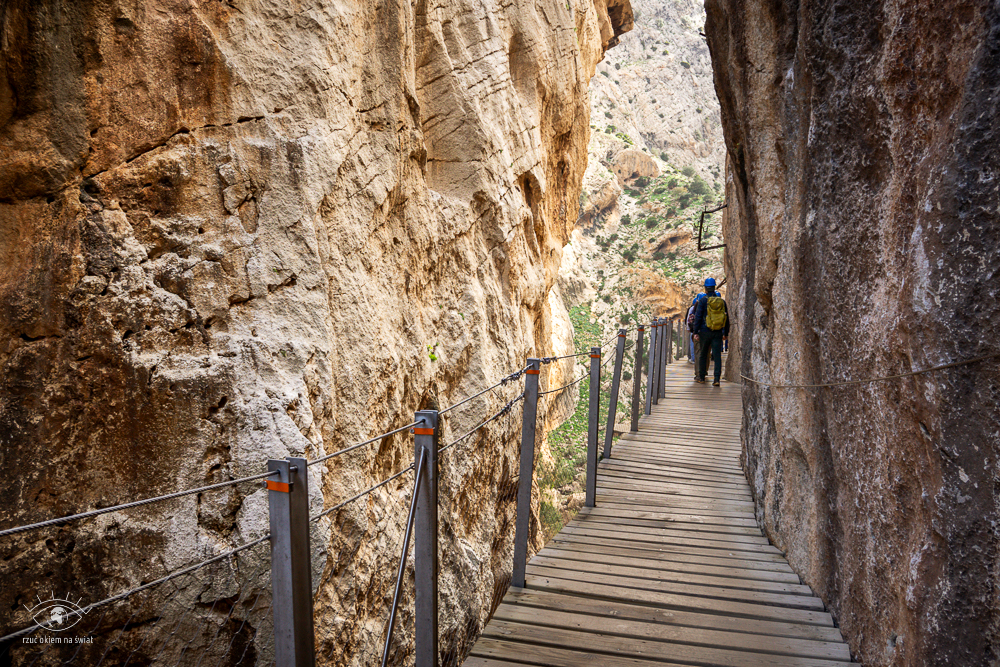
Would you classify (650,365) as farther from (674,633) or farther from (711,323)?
(674,633)

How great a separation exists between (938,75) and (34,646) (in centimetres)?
478

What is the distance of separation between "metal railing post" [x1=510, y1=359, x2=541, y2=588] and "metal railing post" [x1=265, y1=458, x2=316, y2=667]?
214cm

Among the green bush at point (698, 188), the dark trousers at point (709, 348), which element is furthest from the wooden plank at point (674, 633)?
the green bush at point (698, 188)

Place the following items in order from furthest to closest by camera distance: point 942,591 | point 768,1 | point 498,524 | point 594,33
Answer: point 594,33
point 498,524
point 768,1
point 942,591

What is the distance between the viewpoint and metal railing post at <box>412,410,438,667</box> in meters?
2.51

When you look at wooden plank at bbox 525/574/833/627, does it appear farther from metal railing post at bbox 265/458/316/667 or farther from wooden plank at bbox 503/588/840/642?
metal railing post at bbox 265/458/316/667

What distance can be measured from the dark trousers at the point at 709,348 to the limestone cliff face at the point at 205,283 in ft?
21.3

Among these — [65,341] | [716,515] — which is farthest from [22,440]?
[716,515]

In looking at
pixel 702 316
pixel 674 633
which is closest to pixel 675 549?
pixel 674 633

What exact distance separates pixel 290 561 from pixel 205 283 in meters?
2.57

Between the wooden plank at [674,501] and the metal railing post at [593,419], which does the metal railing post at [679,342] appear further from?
the metal railing post at [593,419]

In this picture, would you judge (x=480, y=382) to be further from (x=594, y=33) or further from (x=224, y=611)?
(x=594, y=33)

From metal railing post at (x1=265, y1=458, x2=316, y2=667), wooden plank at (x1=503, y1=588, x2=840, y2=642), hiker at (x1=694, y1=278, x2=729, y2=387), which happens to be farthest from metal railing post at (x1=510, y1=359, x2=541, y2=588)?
hiker at (x1=694, y1=278, x2=729, y2=387)

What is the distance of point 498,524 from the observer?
7512 millimetres
